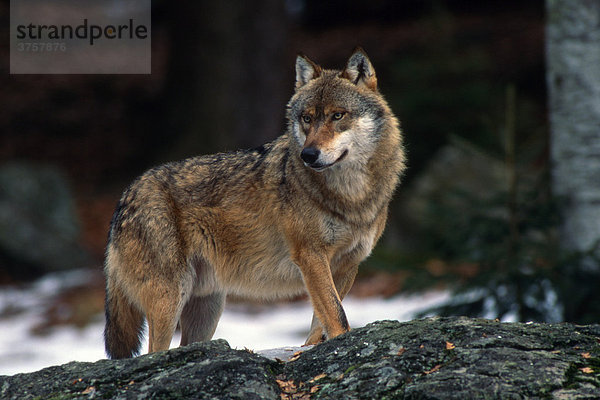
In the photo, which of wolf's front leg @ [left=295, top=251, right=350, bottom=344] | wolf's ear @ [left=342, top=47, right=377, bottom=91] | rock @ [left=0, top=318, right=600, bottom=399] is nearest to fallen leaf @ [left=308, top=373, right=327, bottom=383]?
rock @ [left=0, top=318, right=600, bottom=399]

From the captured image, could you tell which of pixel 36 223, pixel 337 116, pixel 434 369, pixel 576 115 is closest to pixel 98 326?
pixel 36 223

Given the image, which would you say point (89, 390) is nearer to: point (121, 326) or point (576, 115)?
point (121, 326)

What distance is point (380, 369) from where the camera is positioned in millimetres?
3859

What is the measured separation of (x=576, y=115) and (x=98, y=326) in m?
7.66

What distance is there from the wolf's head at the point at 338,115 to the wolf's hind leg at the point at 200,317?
4.94 feet

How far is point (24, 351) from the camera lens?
10.5 meters

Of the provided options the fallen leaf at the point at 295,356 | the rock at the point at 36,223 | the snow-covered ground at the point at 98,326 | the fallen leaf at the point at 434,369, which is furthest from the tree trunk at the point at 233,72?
the fallen leaf at the point at 434,369

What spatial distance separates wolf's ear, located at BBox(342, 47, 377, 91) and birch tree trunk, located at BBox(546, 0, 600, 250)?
374cm

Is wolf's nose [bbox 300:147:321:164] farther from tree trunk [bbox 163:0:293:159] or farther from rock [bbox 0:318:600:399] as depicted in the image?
tree trunk [bbox 163:0:293:159]

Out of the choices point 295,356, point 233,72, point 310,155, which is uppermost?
point 233,72

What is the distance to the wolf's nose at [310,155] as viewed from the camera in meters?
5.02

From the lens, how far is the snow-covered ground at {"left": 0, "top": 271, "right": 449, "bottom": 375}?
10156mm

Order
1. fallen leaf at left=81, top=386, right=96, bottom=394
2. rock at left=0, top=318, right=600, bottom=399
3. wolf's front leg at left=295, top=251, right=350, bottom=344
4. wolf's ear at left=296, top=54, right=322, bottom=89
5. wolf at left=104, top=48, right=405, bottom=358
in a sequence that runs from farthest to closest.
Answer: wolf's ear at left=296, top=54, right=322, bottom=89 → wolf at left=104, top=48, right=405, bottom=358 → wolf's front leg at left=295, top=251, right=350, bottom=344 → fallen leaf at left=81, top=386, right=96, bottom=394 → rock at left=0, top=318, right=600, bottom=399

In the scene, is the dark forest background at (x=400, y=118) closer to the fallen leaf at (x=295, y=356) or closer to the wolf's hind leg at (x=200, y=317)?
the wolf's hind leg at (x=200, y=317)
